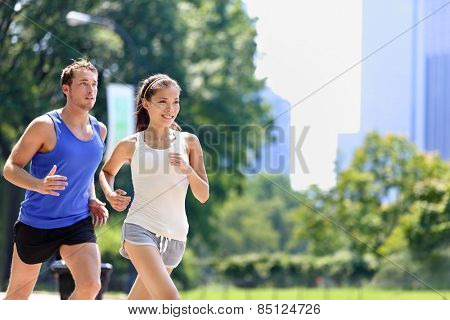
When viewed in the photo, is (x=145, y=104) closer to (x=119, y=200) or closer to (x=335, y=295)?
(x=119, y=200)

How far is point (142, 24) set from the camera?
2792 cm

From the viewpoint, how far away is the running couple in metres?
5.11

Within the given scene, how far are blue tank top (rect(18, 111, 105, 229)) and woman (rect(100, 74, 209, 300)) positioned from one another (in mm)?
169

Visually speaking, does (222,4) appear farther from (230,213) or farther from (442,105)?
(230,213)

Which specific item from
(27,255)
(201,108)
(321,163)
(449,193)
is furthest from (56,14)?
(27,255)

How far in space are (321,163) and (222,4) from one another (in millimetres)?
12287

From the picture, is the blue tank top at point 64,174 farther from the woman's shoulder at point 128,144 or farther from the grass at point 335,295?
the grass at point 335,295

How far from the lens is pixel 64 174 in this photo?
5211mm

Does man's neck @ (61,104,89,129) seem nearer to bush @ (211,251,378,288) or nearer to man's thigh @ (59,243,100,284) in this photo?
man's thigh @ (59,243,100,284)

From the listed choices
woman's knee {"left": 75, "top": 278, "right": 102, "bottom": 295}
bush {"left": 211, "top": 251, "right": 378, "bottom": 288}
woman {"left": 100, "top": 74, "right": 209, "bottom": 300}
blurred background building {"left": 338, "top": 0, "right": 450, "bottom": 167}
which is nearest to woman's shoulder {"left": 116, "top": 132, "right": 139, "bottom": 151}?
woman {"left": 100, "top": 74, "right": 209, "bottom": 300}

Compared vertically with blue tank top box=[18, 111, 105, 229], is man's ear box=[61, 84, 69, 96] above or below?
above

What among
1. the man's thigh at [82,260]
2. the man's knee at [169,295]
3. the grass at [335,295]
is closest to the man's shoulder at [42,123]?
the man's thigh at [82,260]

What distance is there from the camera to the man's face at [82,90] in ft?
17.6
